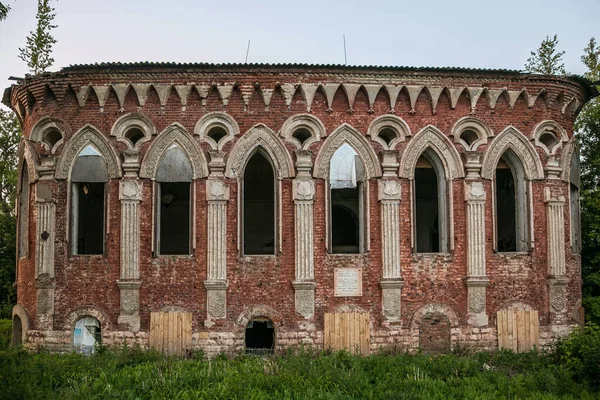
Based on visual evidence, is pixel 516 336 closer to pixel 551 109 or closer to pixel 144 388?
pixel 551 109

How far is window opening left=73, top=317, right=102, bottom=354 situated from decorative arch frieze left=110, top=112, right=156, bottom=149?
4.49 metres

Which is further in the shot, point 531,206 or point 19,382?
point 531,206

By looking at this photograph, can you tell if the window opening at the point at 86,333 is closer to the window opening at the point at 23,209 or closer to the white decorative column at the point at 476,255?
the window opening at the point at 23,209

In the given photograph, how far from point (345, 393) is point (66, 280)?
26.1 feet

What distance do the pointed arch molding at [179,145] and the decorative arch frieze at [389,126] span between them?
14.3ft

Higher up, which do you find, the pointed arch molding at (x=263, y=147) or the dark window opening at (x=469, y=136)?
the dark window opening at (x=469, y=136)

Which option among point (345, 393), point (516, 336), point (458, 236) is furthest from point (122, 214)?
point (516, 336)

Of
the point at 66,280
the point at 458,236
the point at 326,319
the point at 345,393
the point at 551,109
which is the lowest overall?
the point at 345,393

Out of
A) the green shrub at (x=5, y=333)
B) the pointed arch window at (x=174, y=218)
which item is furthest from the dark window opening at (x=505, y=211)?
the green shrub at (x=5, y=333)

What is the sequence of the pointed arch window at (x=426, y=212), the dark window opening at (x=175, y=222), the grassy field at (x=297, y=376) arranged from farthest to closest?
1. the dark window opening at (x=175, y=222)
2. the pointed arch window at (x=426, y=212)
3. the grassy field at (x=297, y=376)

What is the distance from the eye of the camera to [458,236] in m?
16.8

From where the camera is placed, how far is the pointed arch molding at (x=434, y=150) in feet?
55.3

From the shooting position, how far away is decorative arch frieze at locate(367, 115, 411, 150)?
1683 cm

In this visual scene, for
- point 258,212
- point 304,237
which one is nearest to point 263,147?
point 304,237
